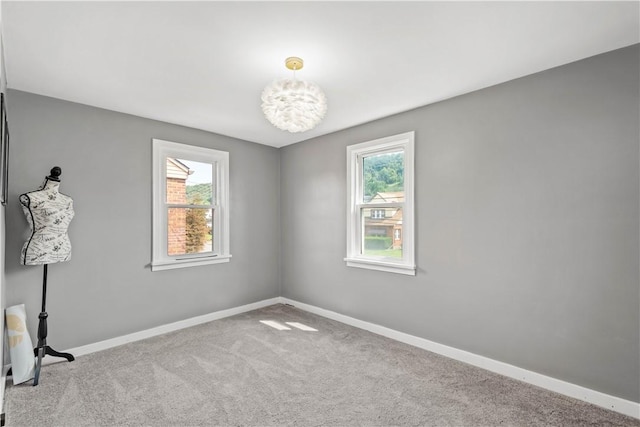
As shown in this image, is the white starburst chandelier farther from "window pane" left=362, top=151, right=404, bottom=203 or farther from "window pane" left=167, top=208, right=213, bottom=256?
"window pane" left=167, top=208, right=213, bottom=256

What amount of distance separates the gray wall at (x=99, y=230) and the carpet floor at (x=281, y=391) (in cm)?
38

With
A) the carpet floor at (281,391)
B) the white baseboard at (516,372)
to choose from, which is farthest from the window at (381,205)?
the carpet floor at (281,391)

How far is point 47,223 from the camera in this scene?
261cm

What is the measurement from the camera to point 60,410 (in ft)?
7.07

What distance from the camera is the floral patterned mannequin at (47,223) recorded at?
2.54 metres

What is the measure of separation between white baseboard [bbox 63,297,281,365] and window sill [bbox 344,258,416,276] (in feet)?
5.03

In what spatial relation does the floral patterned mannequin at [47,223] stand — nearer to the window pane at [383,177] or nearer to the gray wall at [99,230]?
the gray wall at [99,230]

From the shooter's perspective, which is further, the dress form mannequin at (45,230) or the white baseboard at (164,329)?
the white baseboard at (164,329)

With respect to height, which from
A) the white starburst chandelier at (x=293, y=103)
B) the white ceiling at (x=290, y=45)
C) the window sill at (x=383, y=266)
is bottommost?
the window sill at (x=383, y=266)

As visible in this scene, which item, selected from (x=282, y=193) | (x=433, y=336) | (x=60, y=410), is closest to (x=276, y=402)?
(x=60, y=410)

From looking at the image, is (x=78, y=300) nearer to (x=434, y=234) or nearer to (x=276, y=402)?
(x=276, y=402)

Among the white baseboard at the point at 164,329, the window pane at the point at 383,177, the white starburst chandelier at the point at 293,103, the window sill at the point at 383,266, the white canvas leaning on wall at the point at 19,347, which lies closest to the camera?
the white starburst chandelier at the point at 293,103

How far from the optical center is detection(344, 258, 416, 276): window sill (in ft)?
10.8

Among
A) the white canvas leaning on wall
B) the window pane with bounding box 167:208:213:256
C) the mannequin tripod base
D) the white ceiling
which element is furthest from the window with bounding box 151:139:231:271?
the white canvas leaning on wall
